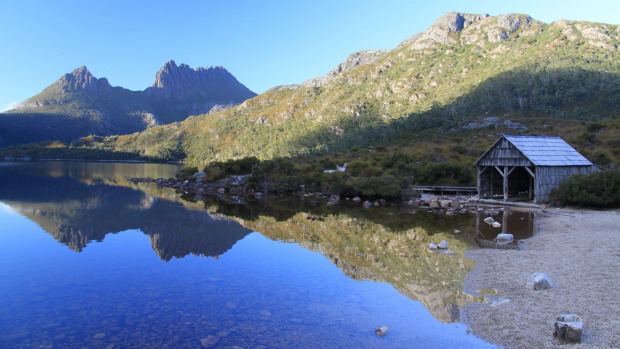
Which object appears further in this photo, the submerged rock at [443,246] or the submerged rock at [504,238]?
the submerged rock at [504,238]

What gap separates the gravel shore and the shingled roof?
10758 mm

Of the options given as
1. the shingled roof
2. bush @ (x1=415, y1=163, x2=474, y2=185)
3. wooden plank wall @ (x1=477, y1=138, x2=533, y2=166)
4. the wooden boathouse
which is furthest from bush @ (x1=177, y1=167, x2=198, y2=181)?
the shingled roof

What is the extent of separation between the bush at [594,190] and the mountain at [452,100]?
19604mm

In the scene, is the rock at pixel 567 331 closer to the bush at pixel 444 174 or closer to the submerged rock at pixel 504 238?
the submerged rock at pixel 504 238

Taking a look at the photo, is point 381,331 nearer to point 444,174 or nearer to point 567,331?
point 567,331

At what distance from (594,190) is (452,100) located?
89668 mm

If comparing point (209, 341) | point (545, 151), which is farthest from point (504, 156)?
point (209, 341)

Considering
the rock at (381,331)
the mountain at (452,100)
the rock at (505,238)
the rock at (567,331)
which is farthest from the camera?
the mountain at (452,100)

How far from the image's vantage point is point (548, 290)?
11102mm

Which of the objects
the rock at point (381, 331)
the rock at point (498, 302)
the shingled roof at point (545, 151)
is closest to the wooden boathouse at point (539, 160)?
the shingled roof at point (545, 151)

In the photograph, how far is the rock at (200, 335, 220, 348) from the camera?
8.71m

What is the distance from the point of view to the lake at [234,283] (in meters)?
9.29

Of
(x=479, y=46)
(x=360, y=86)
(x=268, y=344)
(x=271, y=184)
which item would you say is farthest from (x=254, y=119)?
(x=268, y=344)

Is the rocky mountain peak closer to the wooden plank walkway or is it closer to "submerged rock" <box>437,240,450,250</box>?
the wooden plank walkway
